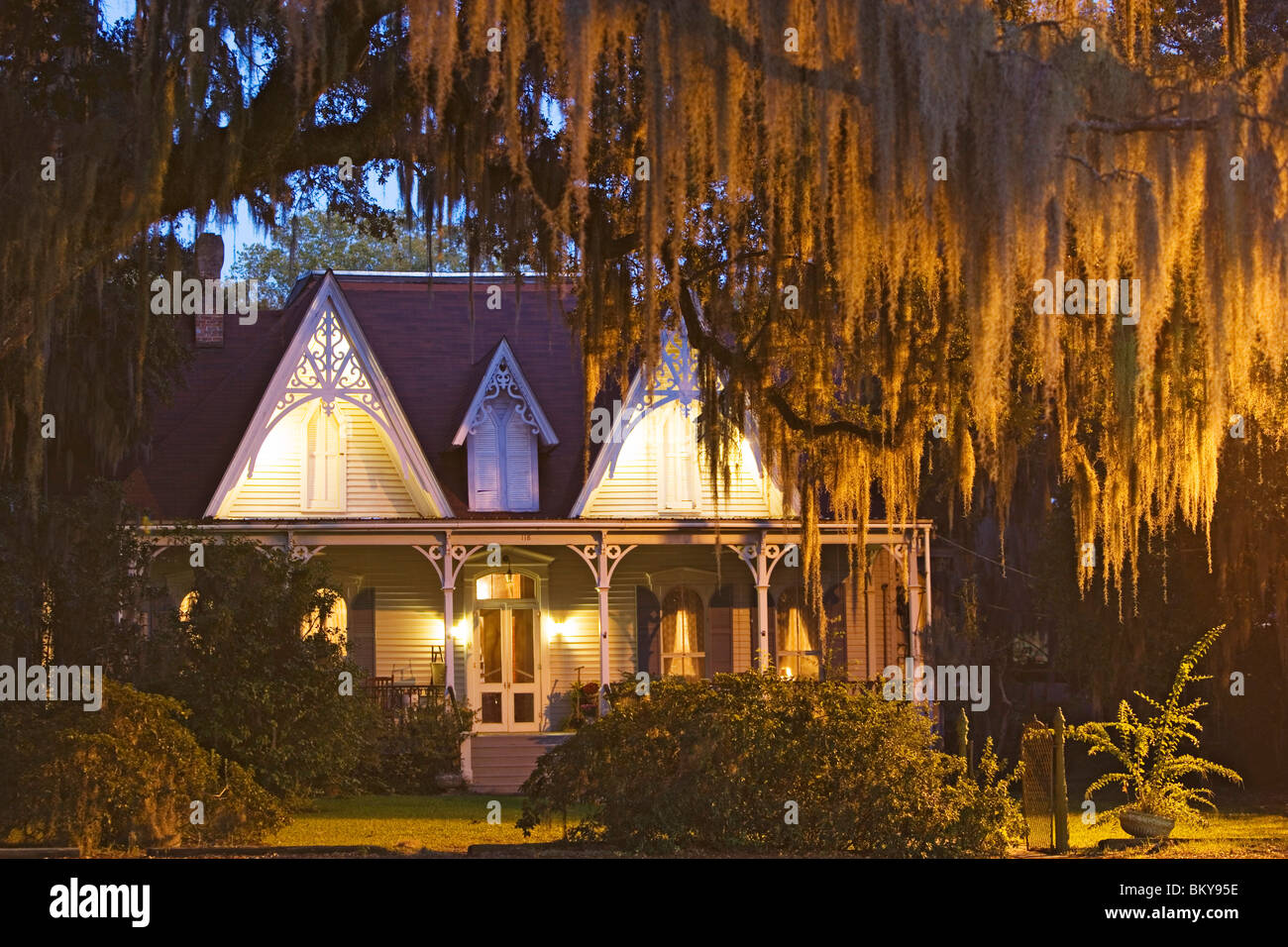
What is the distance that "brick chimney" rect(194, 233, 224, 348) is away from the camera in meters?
24.1

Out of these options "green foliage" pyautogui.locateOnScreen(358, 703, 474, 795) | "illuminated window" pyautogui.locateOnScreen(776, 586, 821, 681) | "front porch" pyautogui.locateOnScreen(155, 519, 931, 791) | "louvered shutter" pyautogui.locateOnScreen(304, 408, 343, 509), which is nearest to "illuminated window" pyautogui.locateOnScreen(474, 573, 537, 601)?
"front porch" pyautogui.locateOnScreen(155, 519, 931, 791)

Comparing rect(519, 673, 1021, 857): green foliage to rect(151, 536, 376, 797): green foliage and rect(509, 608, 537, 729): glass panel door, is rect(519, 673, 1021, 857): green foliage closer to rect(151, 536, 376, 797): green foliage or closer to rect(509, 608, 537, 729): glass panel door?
A: rect(151, 536, 376, 797): green foliage

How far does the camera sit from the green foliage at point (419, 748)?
68.8 ft

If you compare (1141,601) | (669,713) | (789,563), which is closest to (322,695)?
(669,713)

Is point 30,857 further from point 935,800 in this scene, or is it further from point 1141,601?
point 1141,601

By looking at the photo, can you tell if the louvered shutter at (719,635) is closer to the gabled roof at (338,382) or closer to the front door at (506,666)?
the front door at (506,666)

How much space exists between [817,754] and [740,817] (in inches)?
28.7

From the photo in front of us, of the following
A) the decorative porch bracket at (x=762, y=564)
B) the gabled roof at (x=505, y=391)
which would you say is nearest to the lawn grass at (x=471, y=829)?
the decorative porch bracket at (x=762, y=564)

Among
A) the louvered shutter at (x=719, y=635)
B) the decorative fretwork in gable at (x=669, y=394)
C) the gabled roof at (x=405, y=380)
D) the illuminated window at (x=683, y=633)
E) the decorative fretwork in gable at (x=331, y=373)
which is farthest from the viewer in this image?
the illuminated window at (x=683, y=633)

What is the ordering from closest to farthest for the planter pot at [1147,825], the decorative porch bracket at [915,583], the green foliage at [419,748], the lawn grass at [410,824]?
1. the planter pot at [1147,825]
2. the lawn grass at [410,824]
3. the green foliage at [419,748]
4. the decorative porch bracket at [915,583]

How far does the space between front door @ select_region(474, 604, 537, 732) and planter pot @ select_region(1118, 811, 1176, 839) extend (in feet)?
40.4

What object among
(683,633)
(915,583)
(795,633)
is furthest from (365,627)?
(915,583)

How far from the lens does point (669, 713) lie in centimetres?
1109

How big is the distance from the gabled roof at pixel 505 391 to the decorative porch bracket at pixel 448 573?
1.90 m
